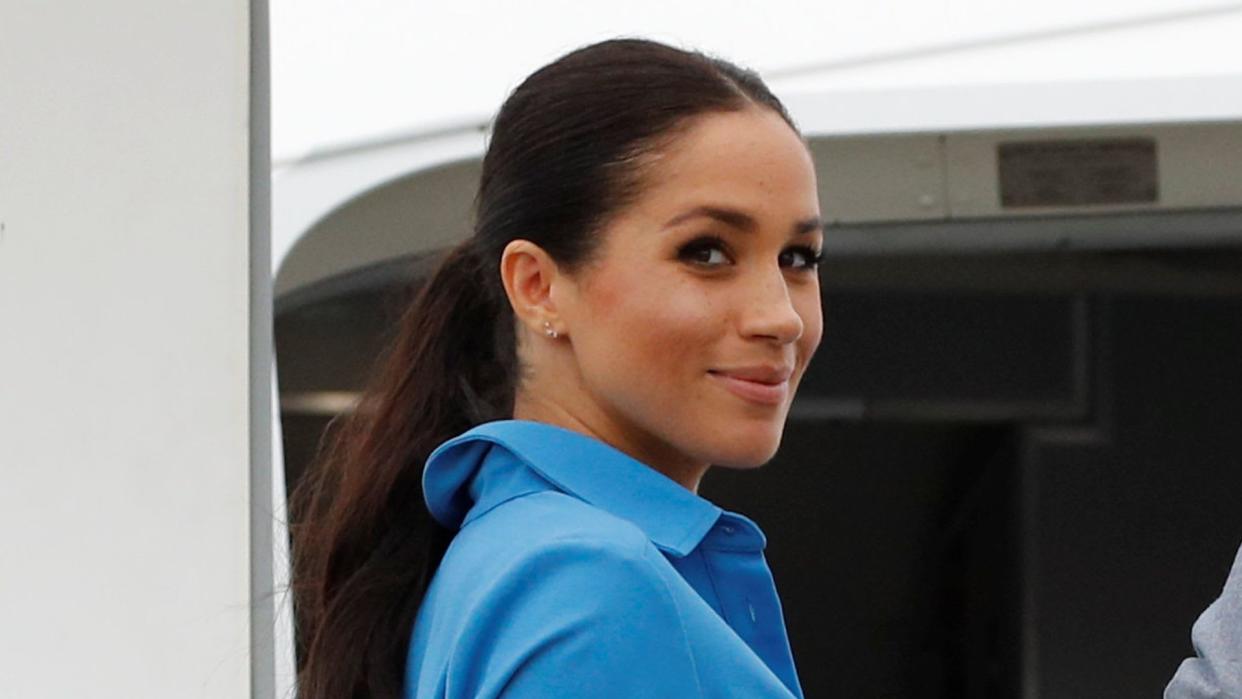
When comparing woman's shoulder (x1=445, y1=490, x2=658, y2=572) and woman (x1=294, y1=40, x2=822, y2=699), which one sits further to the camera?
woman (x1=294, y1=40, x2=822, y2=699)

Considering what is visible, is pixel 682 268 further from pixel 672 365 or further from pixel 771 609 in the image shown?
pixel 771 609

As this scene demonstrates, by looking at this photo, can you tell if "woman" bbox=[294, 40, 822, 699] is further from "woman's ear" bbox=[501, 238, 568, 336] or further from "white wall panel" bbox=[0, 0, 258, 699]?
"white wall panel" bbox=[0, 0, 258, 699]

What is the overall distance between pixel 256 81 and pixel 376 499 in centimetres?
28

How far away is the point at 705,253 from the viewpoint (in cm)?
114

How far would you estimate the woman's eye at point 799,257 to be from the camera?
3.92 feet

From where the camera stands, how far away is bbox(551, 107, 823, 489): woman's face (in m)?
1.15

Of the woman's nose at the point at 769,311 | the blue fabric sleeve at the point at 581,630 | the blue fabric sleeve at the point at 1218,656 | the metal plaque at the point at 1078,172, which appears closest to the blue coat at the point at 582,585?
the blue fabric sleeve at the point at 581,630

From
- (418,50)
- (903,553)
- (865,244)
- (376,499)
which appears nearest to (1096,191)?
(865,244)

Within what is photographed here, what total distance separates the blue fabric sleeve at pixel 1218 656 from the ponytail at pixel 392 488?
455 mm

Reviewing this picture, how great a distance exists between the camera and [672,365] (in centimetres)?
116

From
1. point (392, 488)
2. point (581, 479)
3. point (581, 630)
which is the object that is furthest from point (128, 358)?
point (581, 630)

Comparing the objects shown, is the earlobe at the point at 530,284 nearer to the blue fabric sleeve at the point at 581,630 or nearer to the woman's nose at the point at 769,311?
the woman's nose at the point at 769,311

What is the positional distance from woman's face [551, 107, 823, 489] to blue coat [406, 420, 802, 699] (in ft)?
0.15

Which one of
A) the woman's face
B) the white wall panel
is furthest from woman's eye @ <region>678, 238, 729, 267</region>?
the white wall panel
